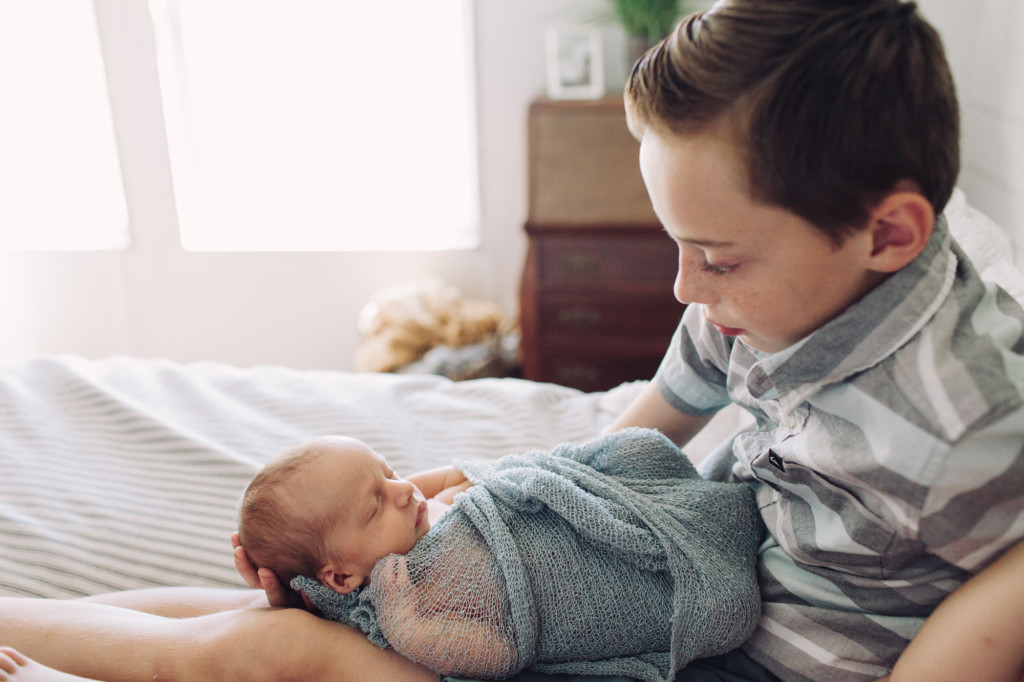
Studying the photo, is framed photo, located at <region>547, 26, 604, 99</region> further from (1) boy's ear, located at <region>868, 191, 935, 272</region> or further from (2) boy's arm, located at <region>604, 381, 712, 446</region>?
(1) boy's ear, located at <region>868, 191, 935, 272</region>

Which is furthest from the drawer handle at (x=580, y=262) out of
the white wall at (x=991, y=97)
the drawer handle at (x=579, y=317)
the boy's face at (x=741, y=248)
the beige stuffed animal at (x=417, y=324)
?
the boy's face at (x=741, y=248)

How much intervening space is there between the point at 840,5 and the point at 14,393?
1511mm

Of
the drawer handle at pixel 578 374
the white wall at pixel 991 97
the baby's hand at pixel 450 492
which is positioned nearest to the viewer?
the baby's hand at pixel 450 492

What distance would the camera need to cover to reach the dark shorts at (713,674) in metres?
0.84

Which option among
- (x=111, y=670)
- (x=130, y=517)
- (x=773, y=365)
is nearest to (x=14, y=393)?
(x=130, y=517)

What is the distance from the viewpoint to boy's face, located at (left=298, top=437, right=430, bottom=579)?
88cm

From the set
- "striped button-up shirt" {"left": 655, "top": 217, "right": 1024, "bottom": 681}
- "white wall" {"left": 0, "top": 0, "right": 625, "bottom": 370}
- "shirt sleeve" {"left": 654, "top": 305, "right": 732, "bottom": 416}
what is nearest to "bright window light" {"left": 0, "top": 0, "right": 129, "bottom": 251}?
"white wall" {"left": 0, "top": 0, "right": 625, "bottom": 370}

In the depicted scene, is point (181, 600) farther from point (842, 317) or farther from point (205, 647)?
point (842, 317)

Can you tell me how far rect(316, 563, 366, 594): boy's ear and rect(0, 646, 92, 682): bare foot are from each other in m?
0.26

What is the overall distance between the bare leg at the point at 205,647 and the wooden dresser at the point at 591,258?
1665 mm

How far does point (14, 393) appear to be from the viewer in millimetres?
1455

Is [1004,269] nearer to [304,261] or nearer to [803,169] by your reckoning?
[803,169]

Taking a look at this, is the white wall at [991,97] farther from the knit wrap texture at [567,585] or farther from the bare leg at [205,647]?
the bare leg at [205,647]

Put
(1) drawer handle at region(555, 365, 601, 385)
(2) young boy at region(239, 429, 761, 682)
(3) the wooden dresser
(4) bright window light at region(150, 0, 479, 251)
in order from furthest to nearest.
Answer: (4) bright window light at region(150, 0, 479, 251)
(1) drawer handle at region(555, 365, 601, 385)
(3) the wooden dresser
(2) young boy at region(239, 429, 761, 682)
